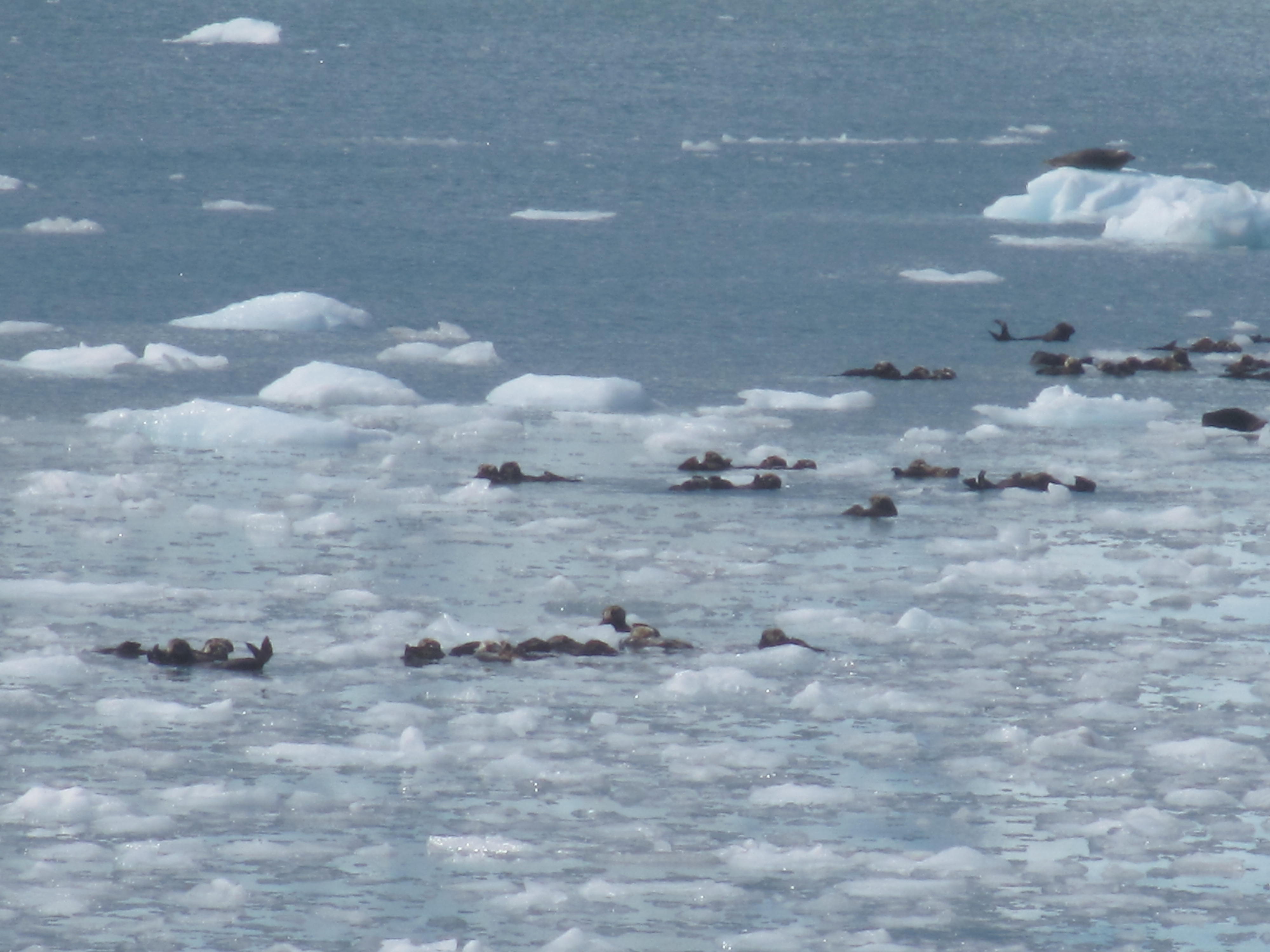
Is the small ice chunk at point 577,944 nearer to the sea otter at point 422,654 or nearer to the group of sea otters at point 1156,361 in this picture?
the sea otter at point 422,654

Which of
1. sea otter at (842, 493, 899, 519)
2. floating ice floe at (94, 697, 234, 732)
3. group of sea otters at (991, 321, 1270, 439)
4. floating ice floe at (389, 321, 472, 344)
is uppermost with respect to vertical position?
floating ice floe at (389, 321, 472, 344)

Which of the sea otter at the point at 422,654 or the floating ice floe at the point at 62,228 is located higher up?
the floating ice floe at the point at 62,228

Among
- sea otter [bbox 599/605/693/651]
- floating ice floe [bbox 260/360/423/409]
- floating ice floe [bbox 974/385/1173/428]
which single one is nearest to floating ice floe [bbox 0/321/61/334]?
floating ice floe [bbox 260/360/423/409]

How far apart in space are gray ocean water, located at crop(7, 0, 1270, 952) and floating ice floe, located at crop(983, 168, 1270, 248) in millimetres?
276

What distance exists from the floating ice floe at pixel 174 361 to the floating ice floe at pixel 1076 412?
12.9 feet

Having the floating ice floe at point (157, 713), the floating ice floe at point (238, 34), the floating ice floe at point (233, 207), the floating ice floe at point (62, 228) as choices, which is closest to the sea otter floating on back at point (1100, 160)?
the floating ice floe at point (233, 207)

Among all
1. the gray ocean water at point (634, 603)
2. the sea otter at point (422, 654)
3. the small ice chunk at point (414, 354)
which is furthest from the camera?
the small ice chunk at point (414, 354)

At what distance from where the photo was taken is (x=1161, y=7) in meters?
54.1

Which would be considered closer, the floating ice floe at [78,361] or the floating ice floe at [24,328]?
the floating ice floe at [78,361]

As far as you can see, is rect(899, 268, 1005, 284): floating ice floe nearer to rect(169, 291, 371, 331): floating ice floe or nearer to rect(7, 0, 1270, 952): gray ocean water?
rect(7, 0, 1270, 952): gray ocean water

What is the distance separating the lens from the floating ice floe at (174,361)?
11.3m

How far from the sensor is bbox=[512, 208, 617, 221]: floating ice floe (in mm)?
17859

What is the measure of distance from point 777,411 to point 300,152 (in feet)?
42.4

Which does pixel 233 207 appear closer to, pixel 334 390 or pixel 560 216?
pixel 560 216
